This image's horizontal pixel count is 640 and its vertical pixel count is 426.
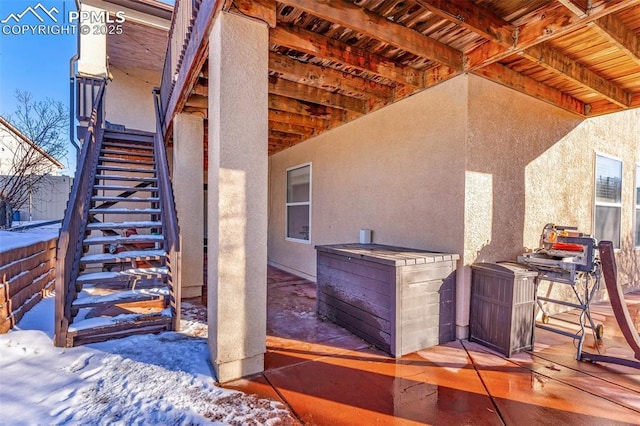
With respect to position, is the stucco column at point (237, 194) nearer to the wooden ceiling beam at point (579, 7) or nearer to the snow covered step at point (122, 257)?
the snow covered step at point (122, 257)

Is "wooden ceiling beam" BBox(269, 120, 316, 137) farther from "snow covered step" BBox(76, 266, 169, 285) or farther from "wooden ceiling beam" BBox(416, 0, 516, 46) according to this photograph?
"wooden ceiling beam" BBox(416, 0, 516, 46)

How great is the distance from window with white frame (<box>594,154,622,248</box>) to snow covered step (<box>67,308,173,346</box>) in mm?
6449

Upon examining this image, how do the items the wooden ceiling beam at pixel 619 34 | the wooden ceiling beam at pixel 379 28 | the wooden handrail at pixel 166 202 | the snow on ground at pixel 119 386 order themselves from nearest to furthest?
the snow on ground at pixel 119 386
the wooden ceiling beam at pixel 379 28
the wooden ceiling beam at pixel 619 34
the wooden handrail at pixel 166 202

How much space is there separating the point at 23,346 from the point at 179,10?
420 centimetres

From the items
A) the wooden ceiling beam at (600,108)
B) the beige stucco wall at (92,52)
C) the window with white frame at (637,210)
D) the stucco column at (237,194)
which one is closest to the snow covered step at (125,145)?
the beige stucco wall at (92,52)

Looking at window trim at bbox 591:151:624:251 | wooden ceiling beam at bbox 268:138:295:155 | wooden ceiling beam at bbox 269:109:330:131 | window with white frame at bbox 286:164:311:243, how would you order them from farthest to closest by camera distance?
wooden ceiling beam at bbox 268:138:295:155 → window with white frame at bbox 286:164:311:243 → wooden ceiling beam at bbox 269:109:330:131 → window trim at bbox 591:151:624:251

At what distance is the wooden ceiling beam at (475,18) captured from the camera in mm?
2400

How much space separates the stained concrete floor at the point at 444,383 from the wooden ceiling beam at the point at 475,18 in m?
2.96

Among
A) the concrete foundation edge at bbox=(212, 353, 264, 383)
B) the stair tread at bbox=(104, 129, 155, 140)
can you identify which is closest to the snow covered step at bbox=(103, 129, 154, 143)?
the stair tread at bbox=(104, 129, 155, 140)

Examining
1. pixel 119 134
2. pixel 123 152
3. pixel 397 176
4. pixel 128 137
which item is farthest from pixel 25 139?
pixel 397 176

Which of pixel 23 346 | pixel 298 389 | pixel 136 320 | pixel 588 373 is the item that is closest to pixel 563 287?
pixel 588 373

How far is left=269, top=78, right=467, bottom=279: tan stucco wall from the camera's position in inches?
133

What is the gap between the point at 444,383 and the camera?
246 cm

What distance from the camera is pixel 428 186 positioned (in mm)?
3648
